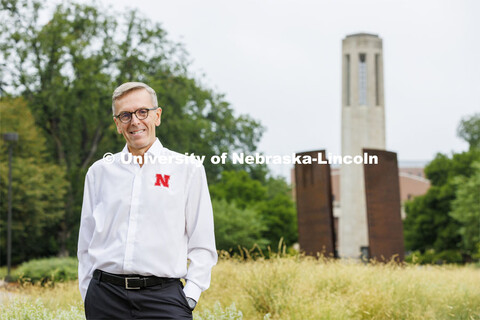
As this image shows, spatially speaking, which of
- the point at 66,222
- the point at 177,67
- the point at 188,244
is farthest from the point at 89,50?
A: the point at 188,244

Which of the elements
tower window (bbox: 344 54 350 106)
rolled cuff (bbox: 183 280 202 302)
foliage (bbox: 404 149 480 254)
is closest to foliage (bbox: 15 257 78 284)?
rolled cuff (bbox: 183 280 202 302)

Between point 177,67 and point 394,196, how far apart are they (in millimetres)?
13926

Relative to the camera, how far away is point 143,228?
2.78m

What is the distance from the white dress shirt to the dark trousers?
0.07 meters

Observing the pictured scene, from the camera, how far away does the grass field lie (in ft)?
19.5

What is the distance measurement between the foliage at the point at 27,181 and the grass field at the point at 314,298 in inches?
657

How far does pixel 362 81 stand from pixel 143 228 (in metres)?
23.2

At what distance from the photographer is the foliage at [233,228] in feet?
71.8

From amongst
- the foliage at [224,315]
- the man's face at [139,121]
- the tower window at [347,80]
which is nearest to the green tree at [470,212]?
the tower window at [347,80]

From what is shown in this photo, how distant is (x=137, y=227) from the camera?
2777mm

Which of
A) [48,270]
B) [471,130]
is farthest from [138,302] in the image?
[471,130]

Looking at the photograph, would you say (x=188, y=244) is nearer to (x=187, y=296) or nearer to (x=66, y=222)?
(x=187, y=296)

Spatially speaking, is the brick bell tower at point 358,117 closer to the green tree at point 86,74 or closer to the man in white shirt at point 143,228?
the green tree at point 86,74

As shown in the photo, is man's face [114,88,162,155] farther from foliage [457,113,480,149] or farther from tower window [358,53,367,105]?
foliage [457,113,480,149]
